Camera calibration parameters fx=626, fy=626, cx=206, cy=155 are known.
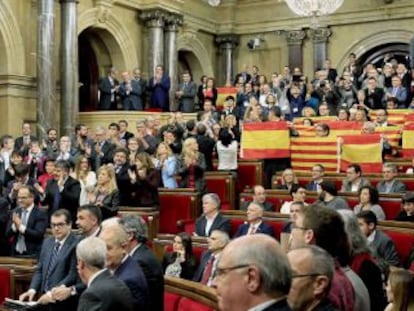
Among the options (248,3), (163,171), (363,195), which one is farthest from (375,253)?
(248,3)

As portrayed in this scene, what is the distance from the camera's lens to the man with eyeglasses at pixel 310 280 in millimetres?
2047

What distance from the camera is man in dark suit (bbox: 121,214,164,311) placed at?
3482mm

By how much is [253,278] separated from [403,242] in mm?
3597

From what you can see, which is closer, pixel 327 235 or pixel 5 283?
pixel 327 235

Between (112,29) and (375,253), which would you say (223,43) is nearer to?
(112,29)

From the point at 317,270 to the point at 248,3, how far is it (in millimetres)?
16517

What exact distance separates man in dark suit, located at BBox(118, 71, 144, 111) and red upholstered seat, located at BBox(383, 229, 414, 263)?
7.98 meters

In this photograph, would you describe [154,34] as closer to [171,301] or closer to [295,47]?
[295,47]

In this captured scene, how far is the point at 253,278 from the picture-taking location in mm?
1686

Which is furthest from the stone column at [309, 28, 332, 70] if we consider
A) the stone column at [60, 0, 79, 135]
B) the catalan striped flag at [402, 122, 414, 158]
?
the catalan striped flag at [402, 122, 414, 158]

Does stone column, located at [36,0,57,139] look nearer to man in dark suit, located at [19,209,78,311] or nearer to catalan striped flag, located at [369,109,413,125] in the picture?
catalan striped flag, located at [369,109,413,125]

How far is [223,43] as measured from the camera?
58.6 feet

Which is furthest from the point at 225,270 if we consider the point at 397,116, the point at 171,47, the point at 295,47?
the point at 295,47

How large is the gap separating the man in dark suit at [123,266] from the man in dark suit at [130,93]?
911cm
